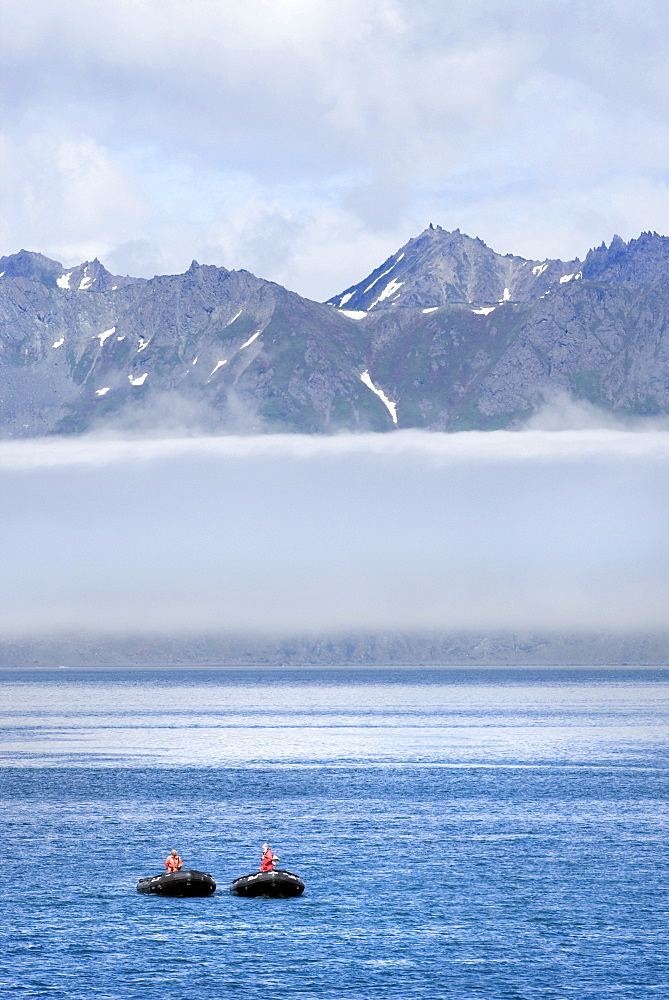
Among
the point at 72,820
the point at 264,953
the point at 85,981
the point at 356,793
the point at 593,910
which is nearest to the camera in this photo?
the point at 85,981

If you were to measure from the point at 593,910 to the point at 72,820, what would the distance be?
68073mm

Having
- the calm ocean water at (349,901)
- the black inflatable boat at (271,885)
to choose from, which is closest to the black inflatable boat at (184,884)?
the calm ocean water at (349,901)

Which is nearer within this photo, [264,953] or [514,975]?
[514,975]

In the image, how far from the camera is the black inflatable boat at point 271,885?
109750 millimetres

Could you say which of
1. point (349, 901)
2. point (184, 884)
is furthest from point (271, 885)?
point (184, 884)

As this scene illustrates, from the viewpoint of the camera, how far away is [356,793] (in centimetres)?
18212

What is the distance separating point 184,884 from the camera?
110m

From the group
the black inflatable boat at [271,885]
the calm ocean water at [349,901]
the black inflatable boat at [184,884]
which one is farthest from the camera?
the black inflatable boat at [184,884]

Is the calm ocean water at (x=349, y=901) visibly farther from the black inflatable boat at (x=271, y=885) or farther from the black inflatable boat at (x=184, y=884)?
the black inflatable boat at (x=271, y=885)

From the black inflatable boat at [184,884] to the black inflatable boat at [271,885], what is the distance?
2.57 m

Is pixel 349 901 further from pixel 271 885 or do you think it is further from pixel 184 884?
pixel 184 884

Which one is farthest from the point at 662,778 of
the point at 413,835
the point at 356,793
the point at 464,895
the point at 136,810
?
the point at 464,895

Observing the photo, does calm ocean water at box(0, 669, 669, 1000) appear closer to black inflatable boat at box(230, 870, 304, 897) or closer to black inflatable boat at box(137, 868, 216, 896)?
black inflatable boat at box(137, 868, 216, 896)

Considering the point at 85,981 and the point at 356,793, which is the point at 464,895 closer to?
the point at 85,981
